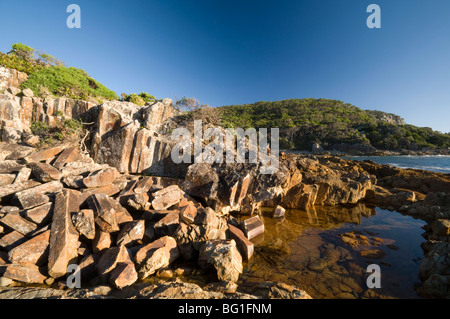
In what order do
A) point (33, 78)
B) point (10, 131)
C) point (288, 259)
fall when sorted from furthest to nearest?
point (33, 78), point (10, 131), point (288, 259)

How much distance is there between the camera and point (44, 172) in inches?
205

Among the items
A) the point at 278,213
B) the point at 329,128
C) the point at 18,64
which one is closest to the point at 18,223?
the point at 278,213

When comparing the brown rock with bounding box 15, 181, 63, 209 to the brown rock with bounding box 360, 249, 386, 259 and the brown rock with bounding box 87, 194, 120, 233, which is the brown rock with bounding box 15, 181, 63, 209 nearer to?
the brown rock with bounding box 87, 194, 120, 233

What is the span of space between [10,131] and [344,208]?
54.0 feet

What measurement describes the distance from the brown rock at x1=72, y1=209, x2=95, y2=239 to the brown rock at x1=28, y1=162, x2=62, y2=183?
196 cm

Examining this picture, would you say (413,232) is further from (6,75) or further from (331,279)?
(6,75)

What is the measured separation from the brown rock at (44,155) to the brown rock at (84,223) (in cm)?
344

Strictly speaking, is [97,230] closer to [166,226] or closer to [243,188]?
[166,226]

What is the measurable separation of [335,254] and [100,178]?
7.97 m

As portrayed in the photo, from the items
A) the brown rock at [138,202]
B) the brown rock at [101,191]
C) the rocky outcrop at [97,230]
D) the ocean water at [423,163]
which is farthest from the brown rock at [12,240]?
the ocean water at [423,163]

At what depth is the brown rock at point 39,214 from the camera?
13.6 feet

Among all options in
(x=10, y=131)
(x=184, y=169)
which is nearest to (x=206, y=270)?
(x=184, y=169)

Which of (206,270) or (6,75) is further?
(6,75)
